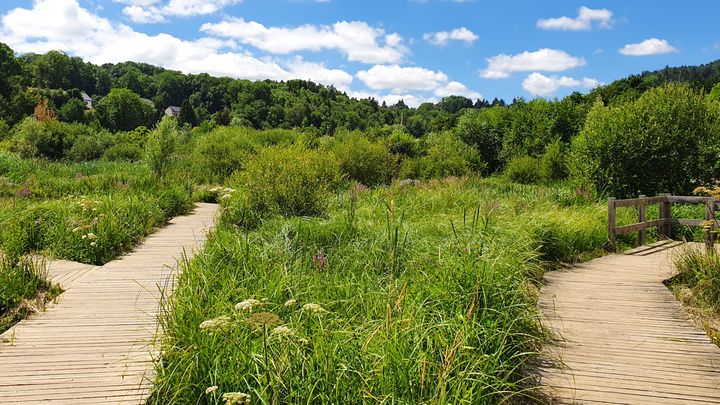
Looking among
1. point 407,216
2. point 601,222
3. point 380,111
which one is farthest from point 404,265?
point 380,111

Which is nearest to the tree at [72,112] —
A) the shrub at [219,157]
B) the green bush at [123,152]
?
the green bush at [123,152]

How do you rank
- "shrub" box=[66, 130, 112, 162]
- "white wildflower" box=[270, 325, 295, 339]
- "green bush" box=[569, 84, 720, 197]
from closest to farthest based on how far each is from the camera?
"white wildflower" box=[270, 325, 295, 339] → "green bush" box=[569, 84, 720, 197] → "shrub" box=[66, 130, 112, 162]

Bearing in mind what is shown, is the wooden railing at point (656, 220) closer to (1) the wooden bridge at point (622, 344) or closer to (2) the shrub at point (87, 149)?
(1) the wooden bridge at point (622, 344)

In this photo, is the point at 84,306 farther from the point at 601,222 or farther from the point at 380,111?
the point at 380,111

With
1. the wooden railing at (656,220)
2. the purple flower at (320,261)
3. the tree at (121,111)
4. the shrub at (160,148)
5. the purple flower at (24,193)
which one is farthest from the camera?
the tree at (121,111)

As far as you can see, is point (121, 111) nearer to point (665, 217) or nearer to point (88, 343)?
point (665, 217)

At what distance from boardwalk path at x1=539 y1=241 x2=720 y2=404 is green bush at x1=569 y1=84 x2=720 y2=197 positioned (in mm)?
10817

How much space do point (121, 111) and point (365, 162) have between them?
65938 millimetres

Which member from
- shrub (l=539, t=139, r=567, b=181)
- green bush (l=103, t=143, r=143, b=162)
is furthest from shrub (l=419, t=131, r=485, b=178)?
green bush (l=103, t=143, r=143, b=162)

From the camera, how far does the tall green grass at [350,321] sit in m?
3.07

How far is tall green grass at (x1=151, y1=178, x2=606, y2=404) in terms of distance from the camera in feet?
10.1

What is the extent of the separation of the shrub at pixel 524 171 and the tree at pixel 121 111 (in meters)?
63.3

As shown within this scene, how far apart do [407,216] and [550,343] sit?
5426mm

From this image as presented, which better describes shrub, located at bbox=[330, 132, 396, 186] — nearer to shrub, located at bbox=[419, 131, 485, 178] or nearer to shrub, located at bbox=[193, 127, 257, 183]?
shrub, located at bbox=[193, 127, 257, 183]
